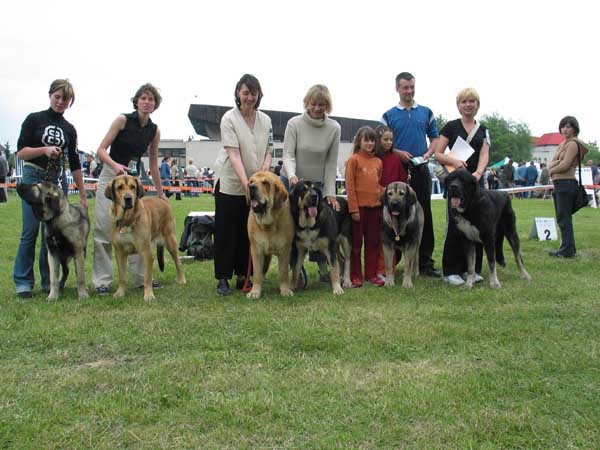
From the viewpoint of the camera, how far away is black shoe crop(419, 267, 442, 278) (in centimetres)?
700

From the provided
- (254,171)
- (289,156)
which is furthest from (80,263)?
(289,156)

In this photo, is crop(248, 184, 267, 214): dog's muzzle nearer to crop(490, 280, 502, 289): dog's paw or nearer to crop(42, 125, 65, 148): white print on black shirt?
crop(42, 125, 65, 148): white print on black shirt

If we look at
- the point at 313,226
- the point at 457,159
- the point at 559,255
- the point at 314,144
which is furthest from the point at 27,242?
the point at 559,255

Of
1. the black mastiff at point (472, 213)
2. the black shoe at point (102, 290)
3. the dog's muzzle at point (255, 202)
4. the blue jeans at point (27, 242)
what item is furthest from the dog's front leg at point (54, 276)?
the black mastiff at point (472, 213)

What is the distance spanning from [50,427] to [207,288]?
3619 mm

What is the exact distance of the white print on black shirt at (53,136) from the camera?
5.65 meters

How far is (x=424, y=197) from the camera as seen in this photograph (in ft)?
22.9

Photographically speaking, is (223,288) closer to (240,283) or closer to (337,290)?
(240,283)

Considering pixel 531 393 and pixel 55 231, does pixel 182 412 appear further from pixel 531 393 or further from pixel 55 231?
pixel 55 231

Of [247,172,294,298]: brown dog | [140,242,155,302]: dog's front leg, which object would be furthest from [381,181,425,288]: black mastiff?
[140,242,155,302]: dog's front leg

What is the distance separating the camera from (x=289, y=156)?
6.19 metres

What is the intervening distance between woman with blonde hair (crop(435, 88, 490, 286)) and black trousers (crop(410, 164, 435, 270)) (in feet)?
1.13

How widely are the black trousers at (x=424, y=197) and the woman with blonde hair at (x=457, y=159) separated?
0.35 m

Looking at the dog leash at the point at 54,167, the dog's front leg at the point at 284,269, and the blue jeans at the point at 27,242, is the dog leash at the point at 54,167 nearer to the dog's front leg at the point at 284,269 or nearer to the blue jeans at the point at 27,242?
the blue jeans at the point at 27,242
